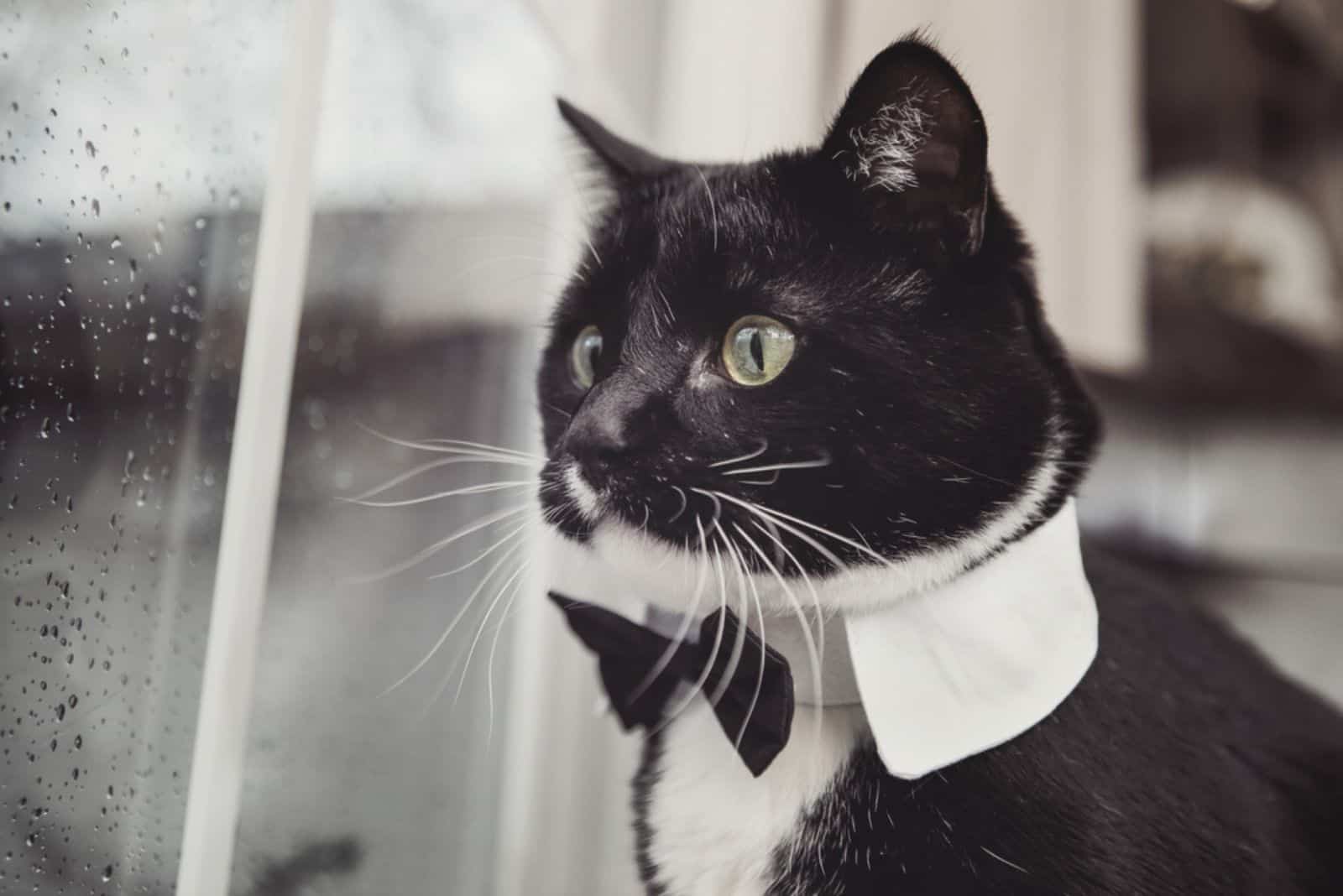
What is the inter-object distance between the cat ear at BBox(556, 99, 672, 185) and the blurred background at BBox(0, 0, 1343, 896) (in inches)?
2.3

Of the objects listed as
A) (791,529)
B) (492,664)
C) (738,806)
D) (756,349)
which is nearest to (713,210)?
(756,349)

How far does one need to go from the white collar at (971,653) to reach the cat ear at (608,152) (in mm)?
308

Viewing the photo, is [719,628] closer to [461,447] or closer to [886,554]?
[886,554]

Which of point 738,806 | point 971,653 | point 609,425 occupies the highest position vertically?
point 609,425

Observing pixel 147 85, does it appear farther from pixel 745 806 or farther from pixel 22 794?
pixel 745 806

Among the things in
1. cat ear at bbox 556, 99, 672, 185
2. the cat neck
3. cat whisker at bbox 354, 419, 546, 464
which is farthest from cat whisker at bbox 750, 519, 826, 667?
cat ear at bbox 556, 99, 672, 185

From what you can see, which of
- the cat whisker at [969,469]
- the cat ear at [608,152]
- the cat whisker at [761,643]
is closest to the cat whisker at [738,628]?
the cat whisker at [761,643]

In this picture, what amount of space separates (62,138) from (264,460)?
22cm

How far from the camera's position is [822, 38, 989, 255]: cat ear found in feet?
1.48

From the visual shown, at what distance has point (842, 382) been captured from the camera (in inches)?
19.3

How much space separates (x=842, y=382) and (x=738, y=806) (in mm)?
249

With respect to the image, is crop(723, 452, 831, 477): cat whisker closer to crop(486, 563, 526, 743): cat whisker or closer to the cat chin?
the cat chin

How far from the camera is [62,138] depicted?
472 millimetres

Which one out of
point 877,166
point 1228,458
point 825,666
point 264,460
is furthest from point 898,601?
point 1228,458
